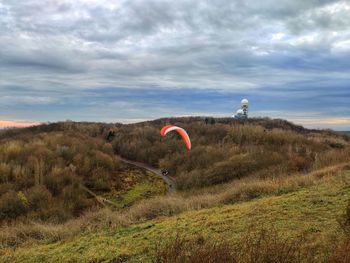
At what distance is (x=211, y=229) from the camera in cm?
855

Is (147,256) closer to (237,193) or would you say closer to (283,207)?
(283,207)

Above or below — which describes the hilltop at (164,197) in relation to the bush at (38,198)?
above

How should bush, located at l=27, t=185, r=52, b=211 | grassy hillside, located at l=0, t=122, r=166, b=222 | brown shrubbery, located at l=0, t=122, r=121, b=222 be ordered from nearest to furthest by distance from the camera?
brown shrubbery, located at l=0, t=122, r=121, b=222
grassy hillside, located at l=0, t=122, r=166, b=222
bush, located at l=27, t=185, r=52, b=211

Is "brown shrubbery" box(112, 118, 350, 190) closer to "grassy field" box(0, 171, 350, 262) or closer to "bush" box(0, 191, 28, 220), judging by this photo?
"grassy field" box(0, 171, 350, 262)

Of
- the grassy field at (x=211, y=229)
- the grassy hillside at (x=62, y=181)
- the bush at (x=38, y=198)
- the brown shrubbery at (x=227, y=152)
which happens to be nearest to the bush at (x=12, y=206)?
the grassy hillside at (x=62, y=181)

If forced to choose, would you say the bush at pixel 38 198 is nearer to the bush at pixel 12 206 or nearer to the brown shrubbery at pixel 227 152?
the bush at pixel 12 206

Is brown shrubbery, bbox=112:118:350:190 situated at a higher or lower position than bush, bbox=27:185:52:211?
higher

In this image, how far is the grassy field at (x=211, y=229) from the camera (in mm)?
7430

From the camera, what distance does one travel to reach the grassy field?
7.43 meters

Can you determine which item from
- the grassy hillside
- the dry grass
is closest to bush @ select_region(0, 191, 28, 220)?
the grassy hillside

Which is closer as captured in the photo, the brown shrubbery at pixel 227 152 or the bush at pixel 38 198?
the bush at pixel 38 198

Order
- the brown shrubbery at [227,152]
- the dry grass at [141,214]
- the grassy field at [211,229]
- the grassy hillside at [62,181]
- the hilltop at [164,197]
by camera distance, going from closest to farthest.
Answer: the grassy field at [211,229] < the hilltop at [164,197] < the dry grass at [141,214] < the grassy hillside at [62,181] < the brown shrubbery at [227,152]

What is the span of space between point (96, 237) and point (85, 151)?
2131cm

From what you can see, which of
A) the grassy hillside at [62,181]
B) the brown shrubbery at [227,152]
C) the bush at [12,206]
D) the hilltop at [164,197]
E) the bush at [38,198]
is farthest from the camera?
the brown shrubbery at [227,152]
